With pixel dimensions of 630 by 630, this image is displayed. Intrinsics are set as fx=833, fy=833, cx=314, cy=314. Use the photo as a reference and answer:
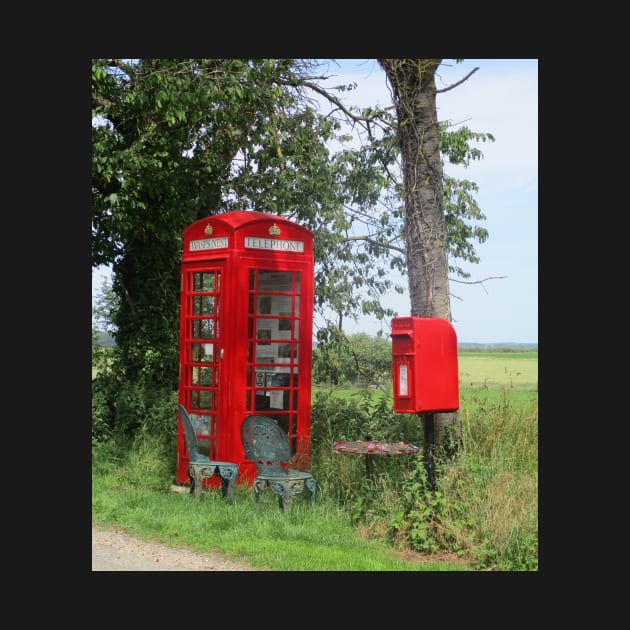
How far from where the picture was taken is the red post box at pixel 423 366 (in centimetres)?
701

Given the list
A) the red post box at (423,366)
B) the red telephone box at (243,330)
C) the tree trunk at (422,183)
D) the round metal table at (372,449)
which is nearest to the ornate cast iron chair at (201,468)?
the red telephone box at (243,330)

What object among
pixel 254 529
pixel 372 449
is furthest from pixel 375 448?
pixel 254 529

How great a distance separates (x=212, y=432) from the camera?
28.8 feet

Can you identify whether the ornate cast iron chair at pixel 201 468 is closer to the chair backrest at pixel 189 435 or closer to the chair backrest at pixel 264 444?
the chair backrest at pixel 189 435

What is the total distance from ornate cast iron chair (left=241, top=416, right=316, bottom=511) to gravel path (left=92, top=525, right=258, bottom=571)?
38.2 inches

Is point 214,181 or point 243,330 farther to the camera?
point 214,181

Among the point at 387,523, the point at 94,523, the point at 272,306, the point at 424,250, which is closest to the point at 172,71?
the point at 272,306

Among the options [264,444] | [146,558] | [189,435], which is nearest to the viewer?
[146,558]

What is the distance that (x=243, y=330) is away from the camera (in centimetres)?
856

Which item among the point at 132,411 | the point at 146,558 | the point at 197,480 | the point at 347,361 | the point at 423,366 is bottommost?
the point at 146,558

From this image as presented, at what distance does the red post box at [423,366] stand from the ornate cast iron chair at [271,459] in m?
1.29

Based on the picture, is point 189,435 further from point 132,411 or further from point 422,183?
point 422,183

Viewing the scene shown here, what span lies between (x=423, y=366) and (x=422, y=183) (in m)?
2.33

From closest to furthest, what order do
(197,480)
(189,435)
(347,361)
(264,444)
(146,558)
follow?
(146,558)
(264,444)
(197,480)
(189,435)
(347,361)
